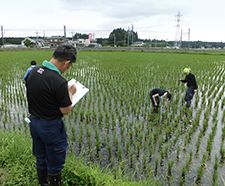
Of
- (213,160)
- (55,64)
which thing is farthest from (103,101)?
(55,64)

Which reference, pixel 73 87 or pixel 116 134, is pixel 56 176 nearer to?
pixel 73 87

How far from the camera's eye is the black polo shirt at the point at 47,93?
2.23m

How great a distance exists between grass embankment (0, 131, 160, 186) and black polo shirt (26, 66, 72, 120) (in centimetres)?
86

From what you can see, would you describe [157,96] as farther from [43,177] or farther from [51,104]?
[51,104]

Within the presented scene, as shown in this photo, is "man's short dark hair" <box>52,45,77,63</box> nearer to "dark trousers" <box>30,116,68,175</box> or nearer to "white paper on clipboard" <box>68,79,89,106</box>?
"white paper on clipboard" <box>68,79,89,106</box>

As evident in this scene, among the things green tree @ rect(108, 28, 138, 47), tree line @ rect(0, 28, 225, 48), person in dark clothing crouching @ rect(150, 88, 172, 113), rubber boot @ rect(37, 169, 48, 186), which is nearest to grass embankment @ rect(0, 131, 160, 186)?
rubber boot @ rect(37, 169, 48, 186)

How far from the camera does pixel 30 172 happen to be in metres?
3.04

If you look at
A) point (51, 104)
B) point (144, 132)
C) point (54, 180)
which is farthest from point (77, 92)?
point (144, 132)

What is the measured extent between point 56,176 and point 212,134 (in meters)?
3.41

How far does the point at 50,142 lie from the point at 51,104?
1.19 ft

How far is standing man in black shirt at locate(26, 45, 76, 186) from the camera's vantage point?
225cm

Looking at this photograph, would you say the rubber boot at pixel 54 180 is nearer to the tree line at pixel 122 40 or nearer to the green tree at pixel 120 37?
the tree line at pixel 122 40

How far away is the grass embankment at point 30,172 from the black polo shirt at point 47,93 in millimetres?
857

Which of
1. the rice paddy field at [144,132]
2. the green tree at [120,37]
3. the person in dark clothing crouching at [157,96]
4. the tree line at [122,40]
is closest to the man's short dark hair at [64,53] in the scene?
the rice paddy field at [144,132]
